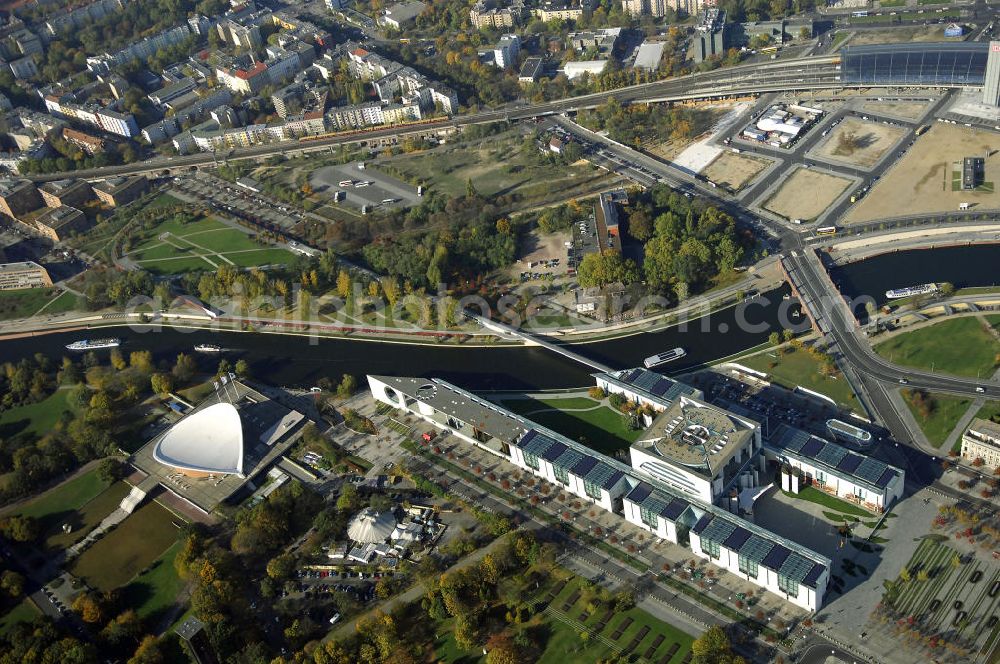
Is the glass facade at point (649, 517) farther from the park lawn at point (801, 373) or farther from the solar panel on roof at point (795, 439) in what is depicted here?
the park lawn at point (801, 373)

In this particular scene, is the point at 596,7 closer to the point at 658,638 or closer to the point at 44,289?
the point at 44,289

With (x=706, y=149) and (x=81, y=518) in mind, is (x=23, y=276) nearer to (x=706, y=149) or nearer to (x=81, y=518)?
(x=81, y=518)

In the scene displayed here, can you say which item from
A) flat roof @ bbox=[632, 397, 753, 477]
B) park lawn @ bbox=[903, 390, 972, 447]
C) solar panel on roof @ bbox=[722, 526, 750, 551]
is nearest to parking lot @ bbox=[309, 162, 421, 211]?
flat roof @ bbox=[632, 397, 753, 477]

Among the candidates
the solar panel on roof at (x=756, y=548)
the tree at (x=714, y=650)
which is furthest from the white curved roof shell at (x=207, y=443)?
the solar panel on roof at (x=756, y=548)

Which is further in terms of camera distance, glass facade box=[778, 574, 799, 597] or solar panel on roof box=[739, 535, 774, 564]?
solar panel on roof box=[739, 535, 774, 564]

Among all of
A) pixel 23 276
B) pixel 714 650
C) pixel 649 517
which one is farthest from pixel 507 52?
pixel 714 650

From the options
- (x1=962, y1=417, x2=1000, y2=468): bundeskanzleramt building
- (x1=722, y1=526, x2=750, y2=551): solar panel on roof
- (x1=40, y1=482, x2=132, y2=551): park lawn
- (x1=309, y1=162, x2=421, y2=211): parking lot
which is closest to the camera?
(x1=722, y1=526, x2=750, y2=551): solar panel on roof

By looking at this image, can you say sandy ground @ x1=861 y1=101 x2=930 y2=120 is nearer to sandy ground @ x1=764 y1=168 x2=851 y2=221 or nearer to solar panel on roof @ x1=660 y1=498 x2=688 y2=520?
sandy ground @ x1=764 y1=168 x2=851 y2=221
